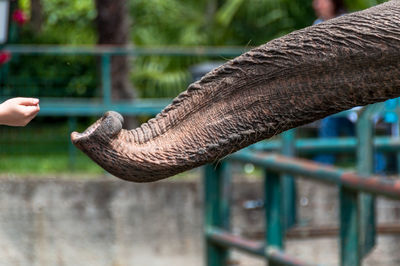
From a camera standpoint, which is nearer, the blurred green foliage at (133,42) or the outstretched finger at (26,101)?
the outstretched finger at (26,101)

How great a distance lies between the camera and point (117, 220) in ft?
25.4

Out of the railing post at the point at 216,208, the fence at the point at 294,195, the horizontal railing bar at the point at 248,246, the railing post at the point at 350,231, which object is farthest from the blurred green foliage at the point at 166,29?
the railing post at the point at 350,231

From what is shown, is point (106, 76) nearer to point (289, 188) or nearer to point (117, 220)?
point (117, 220)

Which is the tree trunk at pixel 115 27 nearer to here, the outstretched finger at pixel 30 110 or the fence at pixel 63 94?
the fence at pixel 63 94

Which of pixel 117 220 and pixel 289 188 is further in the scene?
pixel 117 220

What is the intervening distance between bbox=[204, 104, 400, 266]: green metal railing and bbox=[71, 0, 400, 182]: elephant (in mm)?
1189

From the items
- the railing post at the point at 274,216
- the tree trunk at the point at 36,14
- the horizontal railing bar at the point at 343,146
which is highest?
the tree trunk at the point at 36,14

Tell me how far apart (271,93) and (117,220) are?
549 centimetres

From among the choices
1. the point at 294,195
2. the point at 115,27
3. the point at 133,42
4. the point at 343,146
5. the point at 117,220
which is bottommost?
the point at 117,220

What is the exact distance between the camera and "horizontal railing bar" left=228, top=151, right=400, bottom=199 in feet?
13.7

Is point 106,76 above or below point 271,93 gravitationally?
above

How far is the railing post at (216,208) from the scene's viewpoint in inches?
242

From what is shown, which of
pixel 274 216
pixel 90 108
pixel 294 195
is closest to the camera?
pixel 274 216

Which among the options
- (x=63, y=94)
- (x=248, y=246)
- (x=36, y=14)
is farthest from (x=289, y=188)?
(x=36, y=14)
